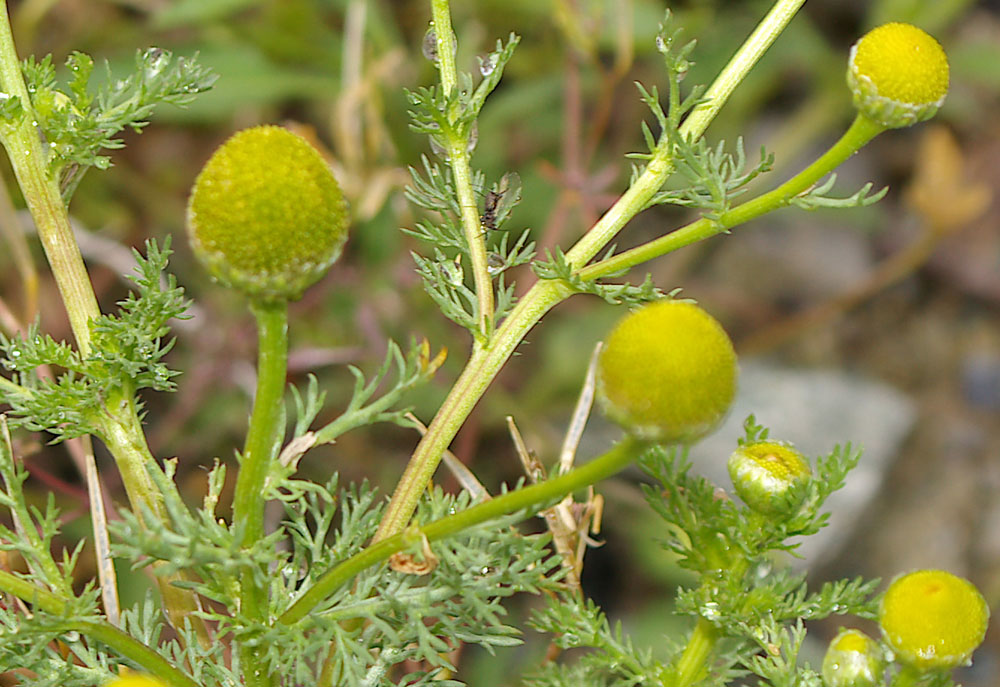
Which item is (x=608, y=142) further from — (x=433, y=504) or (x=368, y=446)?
(x=433, y=504)

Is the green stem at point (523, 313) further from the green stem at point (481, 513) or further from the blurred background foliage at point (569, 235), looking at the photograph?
the blurred background foliage at point (569, 235)

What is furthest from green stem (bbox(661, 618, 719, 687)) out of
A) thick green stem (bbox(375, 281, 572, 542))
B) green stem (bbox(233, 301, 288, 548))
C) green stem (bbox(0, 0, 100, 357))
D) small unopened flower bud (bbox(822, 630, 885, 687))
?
green stem (bbox(0, 0, 100, 357))

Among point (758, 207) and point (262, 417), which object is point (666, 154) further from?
point (262, 417)

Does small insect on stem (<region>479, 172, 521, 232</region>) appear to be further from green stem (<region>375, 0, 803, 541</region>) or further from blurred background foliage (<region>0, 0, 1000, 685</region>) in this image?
blurred background foliage (<region>0, 0, 1000, 685</region>)

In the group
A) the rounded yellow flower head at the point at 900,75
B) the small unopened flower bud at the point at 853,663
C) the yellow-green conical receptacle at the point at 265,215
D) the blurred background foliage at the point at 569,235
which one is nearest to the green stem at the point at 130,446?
the yellow-green conical receptacle at the point at 265,215

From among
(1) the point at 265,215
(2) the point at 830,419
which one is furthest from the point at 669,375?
(2) the point at 830,419

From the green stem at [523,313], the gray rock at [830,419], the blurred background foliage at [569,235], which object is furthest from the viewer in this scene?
the gray rock at [830,419]
